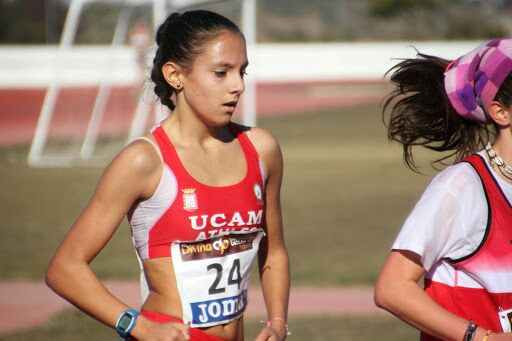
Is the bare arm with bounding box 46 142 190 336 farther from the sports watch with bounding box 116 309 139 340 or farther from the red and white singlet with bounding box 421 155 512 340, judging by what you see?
the red and white singlet with bounding box 421 155 512 340

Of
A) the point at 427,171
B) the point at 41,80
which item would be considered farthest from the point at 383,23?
the point at 427,171

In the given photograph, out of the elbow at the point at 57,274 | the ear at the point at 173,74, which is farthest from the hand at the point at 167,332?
the ear at the point at 173,74

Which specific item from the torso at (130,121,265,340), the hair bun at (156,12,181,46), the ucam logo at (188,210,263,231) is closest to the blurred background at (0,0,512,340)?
the hair bun at (156,12,181,46)

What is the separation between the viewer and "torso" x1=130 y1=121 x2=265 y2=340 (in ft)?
10.5

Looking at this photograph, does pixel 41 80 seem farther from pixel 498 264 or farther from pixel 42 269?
pixel 498 264

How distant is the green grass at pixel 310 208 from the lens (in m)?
9.73

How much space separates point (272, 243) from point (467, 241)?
3.19ft

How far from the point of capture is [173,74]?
3428 millimetres

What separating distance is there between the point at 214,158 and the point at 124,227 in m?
9.33

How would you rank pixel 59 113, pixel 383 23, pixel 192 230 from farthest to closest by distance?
1. pixel 383 23
2. pixel 59 113
3. pixel 192 230

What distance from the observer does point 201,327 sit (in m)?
3.21

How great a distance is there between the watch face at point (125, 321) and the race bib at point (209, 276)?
0.22 m

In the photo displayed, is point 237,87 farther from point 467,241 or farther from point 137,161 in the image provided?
point 467,241

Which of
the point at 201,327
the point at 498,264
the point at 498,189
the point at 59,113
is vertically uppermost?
the point at 498,189
